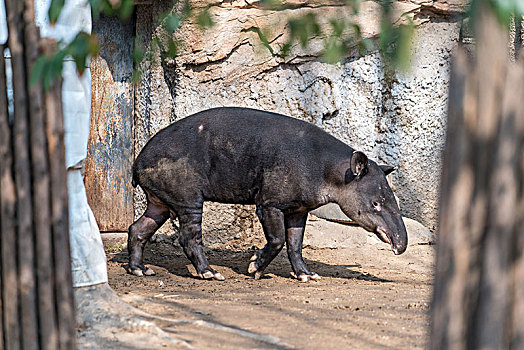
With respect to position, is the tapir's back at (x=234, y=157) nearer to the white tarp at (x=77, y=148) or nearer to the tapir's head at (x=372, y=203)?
the tapir's head at (x=372, y=203)

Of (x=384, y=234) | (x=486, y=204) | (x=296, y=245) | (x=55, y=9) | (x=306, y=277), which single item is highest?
(x=55, y=9)

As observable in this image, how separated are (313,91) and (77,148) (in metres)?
4.26

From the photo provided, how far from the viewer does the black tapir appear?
264 inches

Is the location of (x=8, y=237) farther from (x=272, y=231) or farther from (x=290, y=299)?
(x=272, y=231)

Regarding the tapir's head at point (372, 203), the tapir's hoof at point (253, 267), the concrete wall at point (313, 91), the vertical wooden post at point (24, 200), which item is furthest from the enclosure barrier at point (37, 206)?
the concrete wall at point (313, 91)

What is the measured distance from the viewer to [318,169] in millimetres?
6742

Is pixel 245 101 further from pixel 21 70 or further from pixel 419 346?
pixel 21 70

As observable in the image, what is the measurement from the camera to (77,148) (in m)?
4.61

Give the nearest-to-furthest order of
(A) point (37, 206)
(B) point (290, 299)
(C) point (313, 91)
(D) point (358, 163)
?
(A) point (37, 206)
(B) point (290, 299)
(D) point (358, 163)
(C) point (313, 91)

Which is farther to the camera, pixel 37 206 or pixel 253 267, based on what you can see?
pixel 253 267

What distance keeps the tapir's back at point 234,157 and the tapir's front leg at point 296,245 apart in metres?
0.46

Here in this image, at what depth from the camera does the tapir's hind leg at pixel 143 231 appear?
6.96m

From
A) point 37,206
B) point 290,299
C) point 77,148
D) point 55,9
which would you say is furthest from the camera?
point 290,299

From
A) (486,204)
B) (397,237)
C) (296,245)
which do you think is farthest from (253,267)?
(486,204)
